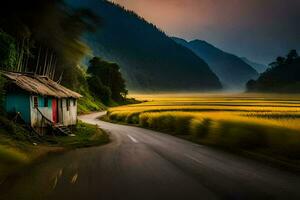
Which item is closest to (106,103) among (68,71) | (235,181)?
(68,71)

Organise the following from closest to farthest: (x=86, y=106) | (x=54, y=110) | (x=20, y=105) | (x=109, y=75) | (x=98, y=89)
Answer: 1. (x=20, y=105)
2. (x=54, y=110)
3. (x=86, y=106)
4. (x=98, y=89)
5. (x=109, y=75)

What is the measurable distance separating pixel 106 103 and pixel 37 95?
306ft

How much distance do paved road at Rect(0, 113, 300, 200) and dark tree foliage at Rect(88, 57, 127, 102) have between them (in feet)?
397

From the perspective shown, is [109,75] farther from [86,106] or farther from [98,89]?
[86,106]

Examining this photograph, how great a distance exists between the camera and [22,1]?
19.0 m

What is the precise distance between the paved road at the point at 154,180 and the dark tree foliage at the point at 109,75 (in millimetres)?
121155

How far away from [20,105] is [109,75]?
108664 millimetres

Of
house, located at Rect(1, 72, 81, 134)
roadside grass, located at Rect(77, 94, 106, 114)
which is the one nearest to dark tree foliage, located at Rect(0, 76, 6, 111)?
house, located at Rect(1, 72, 81, 134)

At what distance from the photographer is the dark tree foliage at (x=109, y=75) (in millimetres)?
137500

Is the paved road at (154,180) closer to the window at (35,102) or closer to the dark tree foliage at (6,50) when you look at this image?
the window at (35,102)

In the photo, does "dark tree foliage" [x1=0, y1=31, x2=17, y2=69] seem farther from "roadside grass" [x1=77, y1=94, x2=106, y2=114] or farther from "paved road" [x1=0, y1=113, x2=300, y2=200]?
"roadside grass" [x1=77, y1=94, x2=106, y2=114]

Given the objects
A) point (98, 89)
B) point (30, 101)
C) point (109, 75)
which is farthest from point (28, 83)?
point (109, 75)

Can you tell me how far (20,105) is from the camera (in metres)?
29.6

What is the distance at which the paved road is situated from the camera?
9.75 meters
